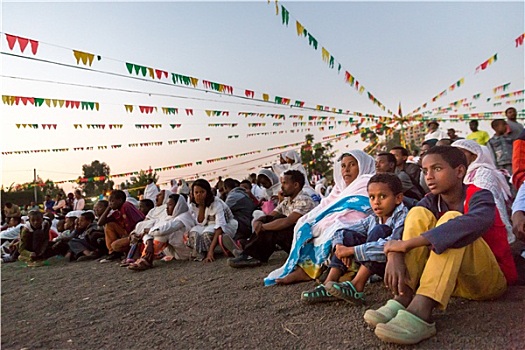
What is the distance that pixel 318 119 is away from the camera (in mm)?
14969

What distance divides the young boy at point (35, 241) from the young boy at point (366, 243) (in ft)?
20.0

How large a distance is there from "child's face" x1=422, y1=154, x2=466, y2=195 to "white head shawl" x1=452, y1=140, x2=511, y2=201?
0.78 m

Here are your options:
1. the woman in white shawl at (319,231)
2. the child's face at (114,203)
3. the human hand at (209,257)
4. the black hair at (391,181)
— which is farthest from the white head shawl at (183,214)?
the black hair at (391,181)

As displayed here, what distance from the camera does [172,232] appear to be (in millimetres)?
5879

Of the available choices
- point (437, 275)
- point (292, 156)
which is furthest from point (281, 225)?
point (292, 156)

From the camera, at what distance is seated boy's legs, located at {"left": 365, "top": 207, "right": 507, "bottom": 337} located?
6.59 ft

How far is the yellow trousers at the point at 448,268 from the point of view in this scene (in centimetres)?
202

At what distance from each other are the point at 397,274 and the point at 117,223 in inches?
214

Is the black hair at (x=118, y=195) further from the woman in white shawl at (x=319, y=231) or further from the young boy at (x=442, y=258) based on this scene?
the young boy at (x=442, y=258)

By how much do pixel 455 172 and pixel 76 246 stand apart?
6419 millimetres

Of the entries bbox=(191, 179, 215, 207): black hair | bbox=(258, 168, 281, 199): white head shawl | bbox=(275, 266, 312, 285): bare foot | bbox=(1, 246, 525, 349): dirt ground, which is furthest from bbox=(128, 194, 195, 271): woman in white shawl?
bbox=(275, 266, 312, 285): bare foot

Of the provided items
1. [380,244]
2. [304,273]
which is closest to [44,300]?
[304,273]

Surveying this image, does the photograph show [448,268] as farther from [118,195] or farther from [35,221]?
[35,221]

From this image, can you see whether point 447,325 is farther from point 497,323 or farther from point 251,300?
point 251,300
